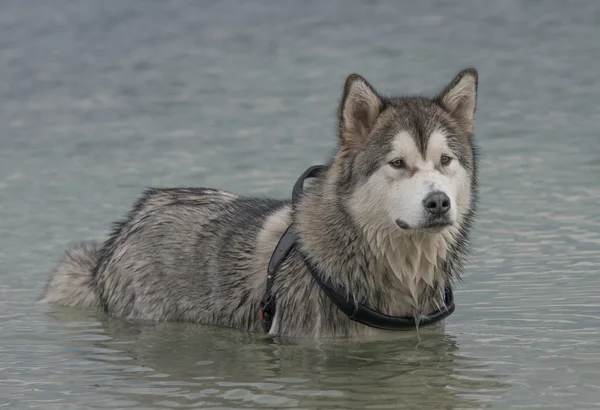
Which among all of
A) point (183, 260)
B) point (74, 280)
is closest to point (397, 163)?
point (183, 260)

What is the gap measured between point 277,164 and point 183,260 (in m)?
6.00

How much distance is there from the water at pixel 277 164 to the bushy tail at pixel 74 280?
186 millimetres

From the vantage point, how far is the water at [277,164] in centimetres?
813

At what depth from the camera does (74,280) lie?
10.8 m

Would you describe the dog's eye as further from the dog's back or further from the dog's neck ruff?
the dog's back

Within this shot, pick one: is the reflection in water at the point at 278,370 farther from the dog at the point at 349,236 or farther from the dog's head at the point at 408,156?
the dog's head at the point at 408,156

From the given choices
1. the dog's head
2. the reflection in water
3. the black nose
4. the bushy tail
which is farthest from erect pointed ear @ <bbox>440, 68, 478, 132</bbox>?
the bushy tail

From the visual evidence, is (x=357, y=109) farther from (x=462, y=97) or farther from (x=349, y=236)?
(x=349, y=236)

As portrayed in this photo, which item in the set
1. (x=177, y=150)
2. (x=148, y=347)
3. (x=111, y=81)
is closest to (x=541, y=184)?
(x=177, y=150)

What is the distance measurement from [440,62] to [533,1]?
200 inches

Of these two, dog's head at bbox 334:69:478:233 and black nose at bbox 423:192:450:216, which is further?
dog's head at bbox 334:69:478:233

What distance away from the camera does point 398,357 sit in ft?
28.1

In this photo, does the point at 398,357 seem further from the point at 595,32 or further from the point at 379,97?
the point at 595,32

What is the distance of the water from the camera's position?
813 centimetres
